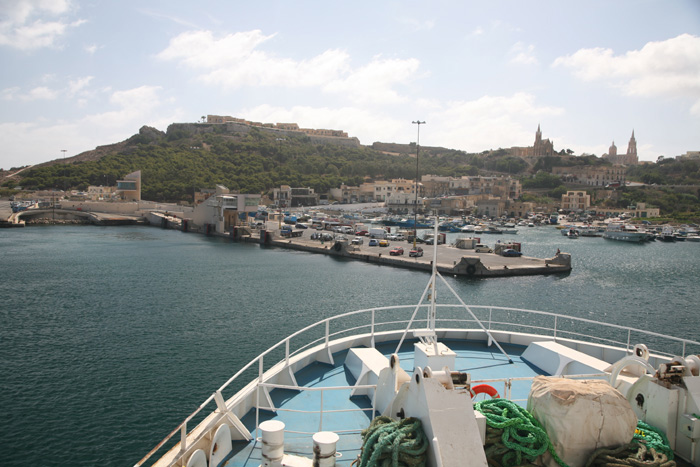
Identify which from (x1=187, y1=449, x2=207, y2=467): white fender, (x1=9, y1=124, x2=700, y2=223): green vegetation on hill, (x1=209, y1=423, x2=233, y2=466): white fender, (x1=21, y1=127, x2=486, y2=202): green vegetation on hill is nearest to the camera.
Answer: (x1=187, y1=449, x2=207, y2=467): white fender

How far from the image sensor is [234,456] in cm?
418

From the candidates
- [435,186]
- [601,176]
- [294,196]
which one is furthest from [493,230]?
[601,176]

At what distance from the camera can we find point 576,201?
102 m

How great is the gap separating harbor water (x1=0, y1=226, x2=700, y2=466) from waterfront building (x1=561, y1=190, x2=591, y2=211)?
59932 millimetres

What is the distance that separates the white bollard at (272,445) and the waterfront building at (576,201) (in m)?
109

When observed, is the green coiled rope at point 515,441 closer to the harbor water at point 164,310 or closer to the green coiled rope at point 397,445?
the green coiled rope at point 397,445

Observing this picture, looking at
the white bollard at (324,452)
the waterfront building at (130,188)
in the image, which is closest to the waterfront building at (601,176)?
the waterfront building at (130,188)

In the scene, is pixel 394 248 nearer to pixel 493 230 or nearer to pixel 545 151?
pixel 493 230

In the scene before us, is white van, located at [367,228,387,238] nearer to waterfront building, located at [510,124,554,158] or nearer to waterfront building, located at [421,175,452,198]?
waterfront building, located at [421,175,452,198]

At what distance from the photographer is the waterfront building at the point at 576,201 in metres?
101

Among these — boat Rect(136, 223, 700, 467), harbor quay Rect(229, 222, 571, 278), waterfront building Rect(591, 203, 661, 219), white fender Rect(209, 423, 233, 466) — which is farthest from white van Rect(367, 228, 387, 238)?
waterfront building Rect(591, 203, 661, 219)

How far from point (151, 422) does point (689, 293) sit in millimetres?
31326

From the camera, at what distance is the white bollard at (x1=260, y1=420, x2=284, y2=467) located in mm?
3676

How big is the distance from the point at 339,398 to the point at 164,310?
16463mm
